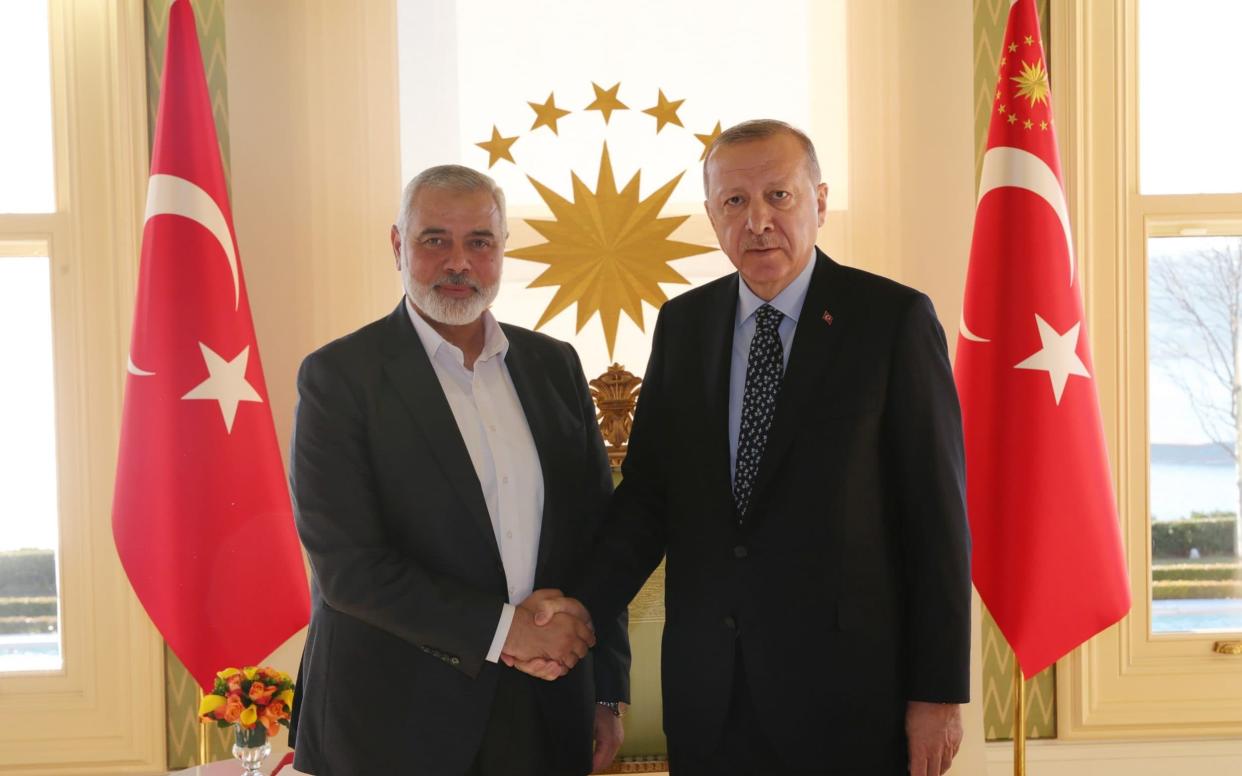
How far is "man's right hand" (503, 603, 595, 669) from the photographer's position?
1.71 metres

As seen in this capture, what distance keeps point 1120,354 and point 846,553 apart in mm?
2057

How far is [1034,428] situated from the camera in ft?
9.06

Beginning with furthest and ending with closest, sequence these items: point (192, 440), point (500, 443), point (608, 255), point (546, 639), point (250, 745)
Result: point (608, 255) → point (192, 440) → point (250, 745) → point (500, 443) → point (546, 639)

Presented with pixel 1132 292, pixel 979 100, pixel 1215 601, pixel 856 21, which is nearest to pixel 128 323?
pixel 856 21

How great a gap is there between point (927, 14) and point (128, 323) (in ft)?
8.95

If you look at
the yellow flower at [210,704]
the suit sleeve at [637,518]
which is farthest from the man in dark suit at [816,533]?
the yellow flower at [210,704]

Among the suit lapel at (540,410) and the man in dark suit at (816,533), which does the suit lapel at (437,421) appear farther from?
the man in dark suit at (816,533)

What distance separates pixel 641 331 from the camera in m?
3.20

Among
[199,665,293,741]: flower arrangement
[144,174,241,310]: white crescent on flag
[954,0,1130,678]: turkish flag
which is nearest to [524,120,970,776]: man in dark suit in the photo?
[199,665,293,741]: flower arrangement

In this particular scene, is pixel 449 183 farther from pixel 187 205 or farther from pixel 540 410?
pixel 187 205

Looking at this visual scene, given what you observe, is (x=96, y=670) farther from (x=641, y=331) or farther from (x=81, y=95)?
(x=641, y=331)

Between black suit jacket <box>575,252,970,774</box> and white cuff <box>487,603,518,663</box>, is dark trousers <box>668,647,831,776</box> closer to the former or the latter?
black suit jacket <box>575,252,970,774</box>

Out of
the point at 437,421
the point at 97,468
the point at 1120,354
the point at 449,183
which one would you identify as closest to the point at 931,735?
the point at 437,421

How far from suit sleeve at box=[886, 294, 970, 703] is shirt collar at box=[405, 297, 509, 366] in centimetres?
74
